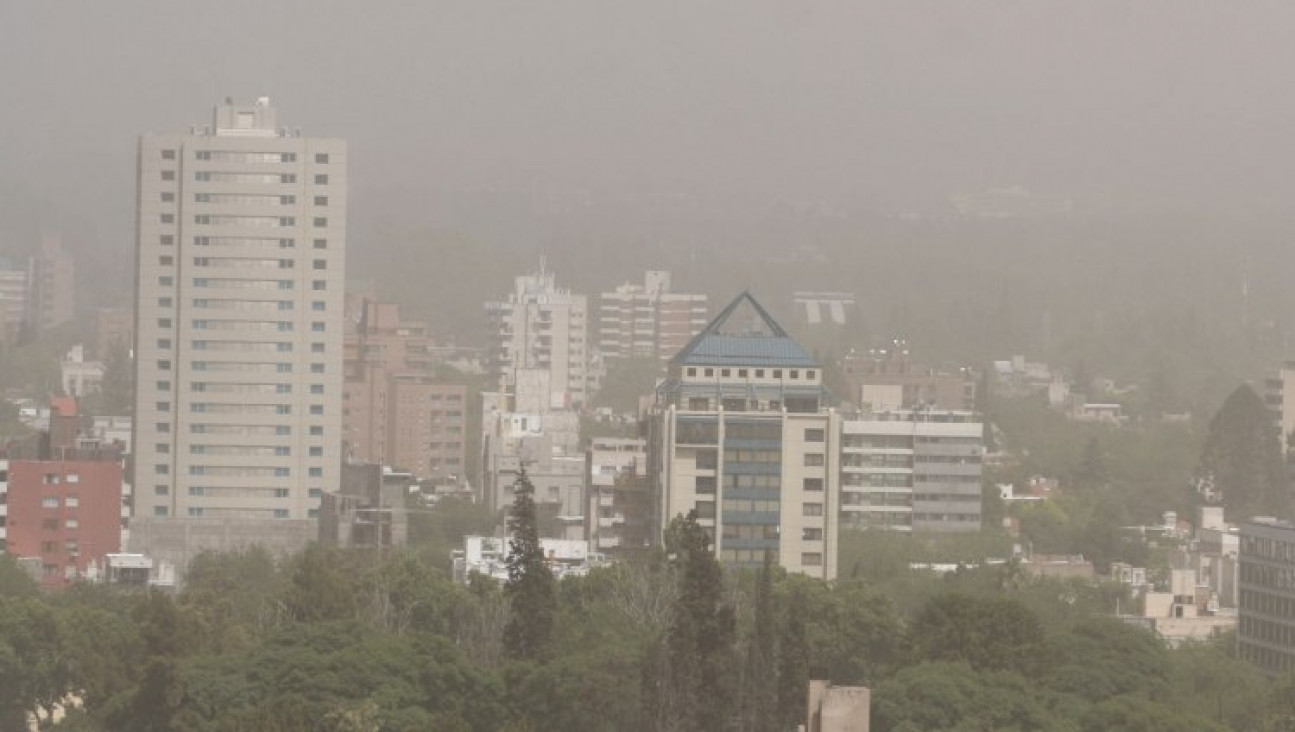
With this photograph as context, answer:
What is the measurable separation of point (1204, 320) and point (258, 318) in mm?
37916

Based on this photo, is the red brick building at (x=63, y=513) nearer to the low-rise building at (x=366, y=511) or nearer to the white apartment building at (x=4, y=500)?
the white apartment building at (x=4, y=500)

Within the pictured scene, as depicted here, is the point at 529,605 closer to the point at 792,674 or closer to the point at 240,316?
the point at 792,674

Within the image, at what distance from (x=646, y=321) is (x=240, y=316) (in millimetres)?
33468

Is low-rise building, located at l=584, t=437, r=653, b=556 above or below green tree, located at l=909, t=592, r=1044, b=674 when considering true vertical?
above

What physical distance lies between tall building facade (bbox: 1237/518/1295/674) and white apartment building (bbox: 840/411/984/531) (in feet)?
40.9

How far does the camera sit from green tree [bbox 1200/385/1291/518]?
177ft

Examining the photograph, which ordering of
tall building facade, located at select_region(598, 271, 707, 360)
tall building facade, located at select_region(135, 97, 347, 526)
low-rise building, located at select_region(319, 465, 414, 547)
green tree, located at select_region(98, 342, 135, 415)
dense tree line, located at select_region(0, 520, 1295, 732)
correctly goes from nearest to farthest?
dense tree line, located at select_region(0, 520, 1295, 732) < low-rise building, located at select_region(319, 465, 414, 547) < tall building facade, located at select_region(135, 97, 347, 526) < green tree, located at select_region(98, 342, 135, 415) < tall building facade, located at select_region(598, 271, 707, 360)

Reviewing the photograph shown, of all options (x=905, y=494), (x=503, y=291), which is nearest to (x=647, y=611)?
(x=905, y=494)

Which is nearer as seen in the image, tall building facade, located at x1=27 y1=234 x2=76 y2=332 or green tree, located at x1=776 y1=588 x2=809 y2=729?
green tree, located at x1=776 y1=588 x2=809 y2=729

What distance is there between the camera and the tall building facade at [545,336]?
7319cm

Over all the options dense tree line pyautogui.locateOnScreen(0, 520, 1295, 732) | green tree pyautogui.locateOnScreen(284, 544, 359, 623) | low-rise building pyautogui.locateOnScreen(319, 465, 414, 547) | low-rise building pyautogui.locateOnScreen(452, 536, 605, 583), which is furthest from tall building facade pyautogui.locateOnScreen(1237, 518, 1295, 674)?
low-rise building pyautogui.locateOnScreen(319, 465, 414, 547)

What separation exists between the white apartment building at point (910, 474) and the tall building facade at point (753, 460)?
8790mm

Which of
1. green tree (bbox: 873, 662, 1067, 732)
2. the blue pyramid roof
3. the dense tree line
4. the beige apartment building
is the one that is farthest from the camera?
the beige apartment building

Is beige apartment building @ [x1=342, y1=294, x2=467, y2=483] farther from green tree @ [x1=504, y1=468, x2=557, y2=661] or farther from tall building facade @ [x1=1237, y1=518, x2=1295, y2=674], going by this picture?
green tree @ [x1=504, y1=468, x2=557, y2=661]
